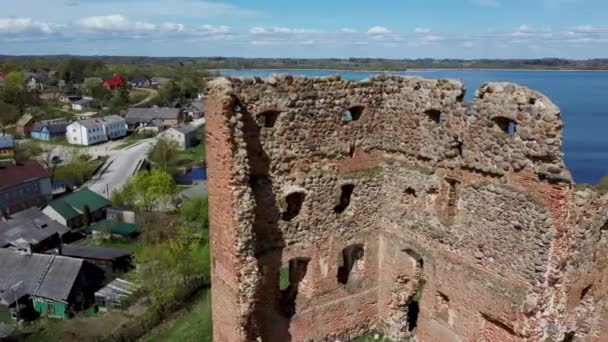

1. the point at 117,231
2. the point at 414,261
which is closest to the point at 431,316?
the point at 414,261

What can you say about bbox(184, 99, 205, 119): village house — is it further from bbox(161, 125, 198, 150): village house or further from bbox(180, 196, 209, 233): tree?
bbox(180, 196, 209, 233): tree

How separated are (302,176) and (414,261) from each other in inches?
141

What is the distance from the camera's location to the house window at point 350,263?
42.5ft

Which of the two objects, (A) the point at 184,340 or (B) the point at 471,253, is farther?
(A) the point at 184,340

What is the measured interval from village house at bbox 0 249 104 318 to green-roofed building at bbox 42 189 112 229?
36.9ft

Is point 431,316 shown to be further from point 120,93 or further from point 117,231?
point 120,93

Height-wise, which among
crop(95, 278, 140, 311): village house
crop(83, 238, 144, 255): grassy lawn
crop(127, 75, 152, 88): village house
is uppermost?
crop(127, 75, 152, 88): village house

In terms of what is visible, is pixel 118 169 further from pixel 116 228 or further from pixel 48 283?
pixel 48 283

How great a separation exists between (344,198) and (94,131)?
71.2 meters

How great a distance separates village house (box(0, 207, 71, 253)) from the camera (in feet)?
115

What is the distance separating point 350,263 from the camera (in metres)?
13.2

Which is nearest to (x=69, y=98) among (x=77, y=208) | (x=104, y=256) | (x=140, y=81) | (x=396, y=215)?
(x=140, y=81)

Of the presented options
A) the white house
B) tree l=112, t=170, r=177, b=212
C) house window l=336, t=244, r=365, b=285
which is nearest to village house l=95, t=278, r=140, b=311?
tree l=112, t=170, r=177, b=212

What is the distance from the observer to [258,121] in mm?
10602
